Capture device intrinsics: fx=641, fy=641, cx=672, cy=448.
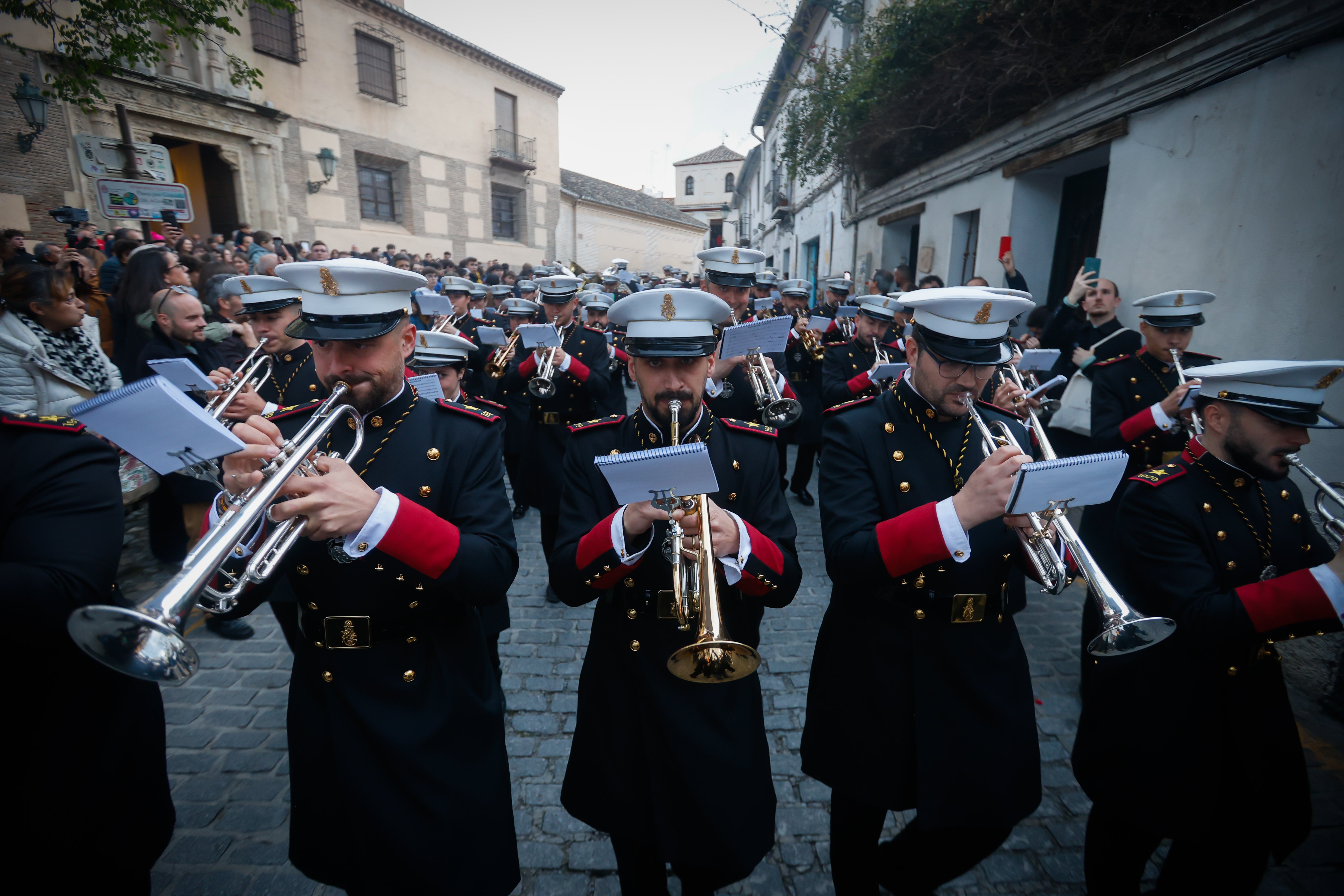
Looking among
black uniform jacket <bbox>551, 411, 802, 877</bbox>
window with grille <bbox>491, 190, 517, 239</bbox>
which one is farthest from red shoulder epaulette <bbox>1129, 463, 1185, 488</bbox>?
window with grille <bbox>491, 190, 517, 239</bbox>

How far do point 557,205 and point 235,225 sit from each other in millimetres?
15767

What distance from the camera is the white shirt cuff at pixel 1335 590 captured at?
81.9 inches

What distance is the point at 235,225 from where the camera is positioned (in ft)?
63.7

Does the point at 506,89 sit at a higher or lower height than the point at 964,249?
higher

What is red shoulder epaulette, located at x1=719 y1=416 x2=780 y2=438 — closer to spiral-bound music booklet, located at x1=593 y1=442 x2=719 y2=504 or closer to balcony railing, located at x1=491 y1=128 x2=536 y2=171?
spiral-bound music booklet, located at x1=593 y1=442 x2=719 y2=504

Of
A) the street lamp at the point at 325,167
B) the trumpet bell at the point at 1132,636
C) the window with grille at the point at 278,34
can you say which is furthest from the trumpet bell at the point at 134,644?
the window with grille at the point at 278,34

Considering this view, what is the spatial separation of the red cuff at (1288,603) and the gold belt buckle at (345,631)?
3008mm

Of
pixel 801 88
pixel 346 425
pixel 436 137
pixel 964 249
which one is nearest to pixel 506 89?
pixel 436 137

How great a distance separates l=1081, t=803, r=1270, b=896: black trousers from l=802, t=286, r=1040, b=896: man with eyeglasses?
→ 0.46 meters

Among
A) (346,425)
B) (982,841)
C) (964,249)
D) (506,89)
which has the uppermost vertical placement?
(506,89)

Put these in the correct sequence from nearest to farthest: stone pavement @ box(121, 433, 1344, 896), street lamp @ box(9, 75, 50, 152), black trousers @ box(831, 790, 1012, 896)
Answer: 1. black trousers @ box(831, 790, 1012, 896)
2. stone pavement @ box(121, 433, 1344, 896)
3. street lamp @ box(9, 75, 50, 152)

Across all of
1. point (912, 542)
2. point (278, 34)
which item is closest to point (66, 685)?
point (912, 542)

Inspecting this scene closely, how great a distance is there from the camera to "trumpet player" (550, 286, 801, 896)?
2242mm

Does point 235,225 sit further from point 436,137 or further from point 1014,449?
point 1014,449
